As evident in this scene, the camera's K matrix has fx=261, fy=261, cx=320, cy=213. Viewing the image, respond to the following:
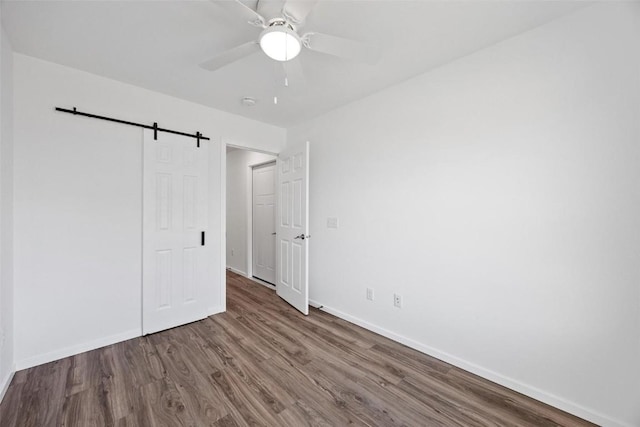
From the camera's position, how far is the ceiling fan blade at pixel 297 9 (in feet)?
4.25

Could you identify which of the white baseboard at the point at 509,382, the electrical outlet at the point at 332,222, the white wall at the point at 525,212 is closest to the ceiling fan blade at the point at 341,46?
the white wall at the point at 525,212

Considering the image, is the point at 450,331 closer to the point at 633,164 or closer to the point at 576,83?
the point at 633,164

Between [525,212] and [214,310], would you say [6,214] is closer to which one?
[214,310]

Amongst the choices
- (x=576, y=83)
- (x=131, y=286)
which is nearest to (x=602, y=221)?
(x=576, y=83)

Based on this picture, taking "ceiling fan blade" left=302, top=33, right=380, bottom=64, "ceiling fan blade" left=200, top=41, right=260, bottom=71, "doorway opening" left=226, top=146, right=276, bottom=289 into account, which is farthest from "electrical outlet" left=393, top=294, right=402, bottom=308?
"ceiling fan blade" left=200, top=41, right=260, bottom=71

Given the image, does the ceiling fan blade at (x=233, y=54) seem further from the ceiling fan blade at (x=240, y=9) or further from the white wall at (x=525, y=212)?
the white wall at (x=525, y=212)

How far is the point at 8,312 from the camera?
6.24ft

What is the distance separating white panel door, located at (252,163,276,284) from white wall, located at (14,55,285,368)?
185 centimetres

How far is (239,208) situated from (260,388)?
11.9ft

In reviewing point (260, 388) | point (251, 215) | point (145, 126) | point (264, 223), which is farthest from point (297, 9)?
point (251, 215)

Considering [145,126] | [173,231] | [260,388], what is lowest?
[260,388]

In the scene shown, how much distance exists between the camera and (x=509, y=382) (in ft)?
6.16

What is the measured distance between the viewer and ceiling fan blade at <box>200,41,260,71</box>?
5.16 ft

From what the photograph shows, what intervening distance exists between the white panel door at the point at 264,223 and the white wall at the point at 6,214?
2.84 meters
